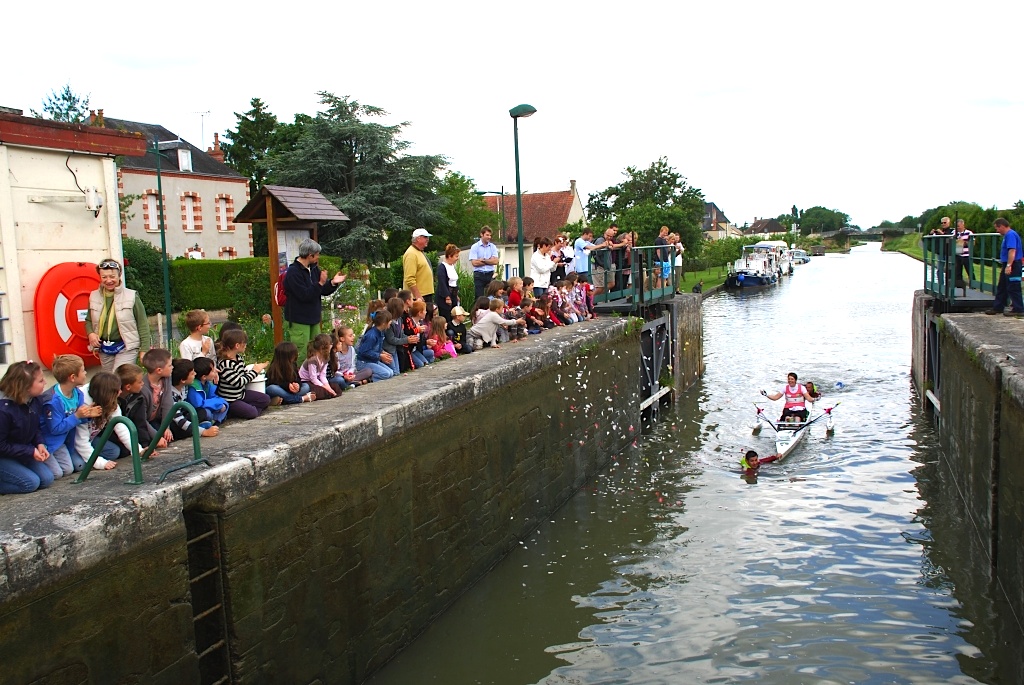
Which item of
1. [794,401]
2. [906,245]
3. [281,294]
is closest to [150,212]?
[794,401]

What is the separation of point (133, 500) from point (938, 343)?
13.2m

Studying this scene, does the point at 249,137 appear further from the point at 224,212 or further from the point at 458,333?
the point at 458,333

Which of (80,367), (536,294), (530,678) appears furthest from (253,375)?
(536,294)

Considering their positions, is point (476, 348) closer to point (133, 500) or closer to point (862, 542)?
point (862, 542)

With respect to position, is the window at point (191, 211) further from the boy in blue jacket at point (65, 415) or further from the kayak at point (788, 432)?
the boy in blue jacket at point (65, 415)

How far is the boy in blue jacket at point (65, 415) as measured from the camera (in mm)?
4719

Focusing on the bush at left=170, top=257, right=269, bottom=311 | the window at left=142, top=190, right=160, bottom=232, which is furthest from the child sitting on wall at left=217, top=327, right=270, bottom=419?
the window at left=142, top=190, right=160, bottom=232

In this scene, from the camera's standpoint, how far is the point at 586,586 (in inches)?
324

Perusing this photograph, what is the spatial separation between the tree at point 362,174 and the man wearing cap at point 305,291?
86.6 feet

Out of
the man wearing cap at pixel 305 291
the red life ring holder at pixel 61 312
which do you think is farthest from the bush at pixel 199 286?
the man wearing cap at pixel 305 291

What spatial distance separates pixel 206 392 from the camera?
19.8 feet

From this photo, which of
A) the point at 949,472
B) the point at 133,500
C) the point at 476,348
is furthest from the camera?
the point at 949,472

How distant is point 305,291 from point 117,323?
6.12 feet

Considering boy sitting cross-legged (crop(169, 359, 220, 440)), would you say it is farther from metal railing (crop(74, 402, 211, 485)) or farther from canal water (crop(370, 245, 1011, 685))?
canal water (crop(370, 245, 1011, 685))
